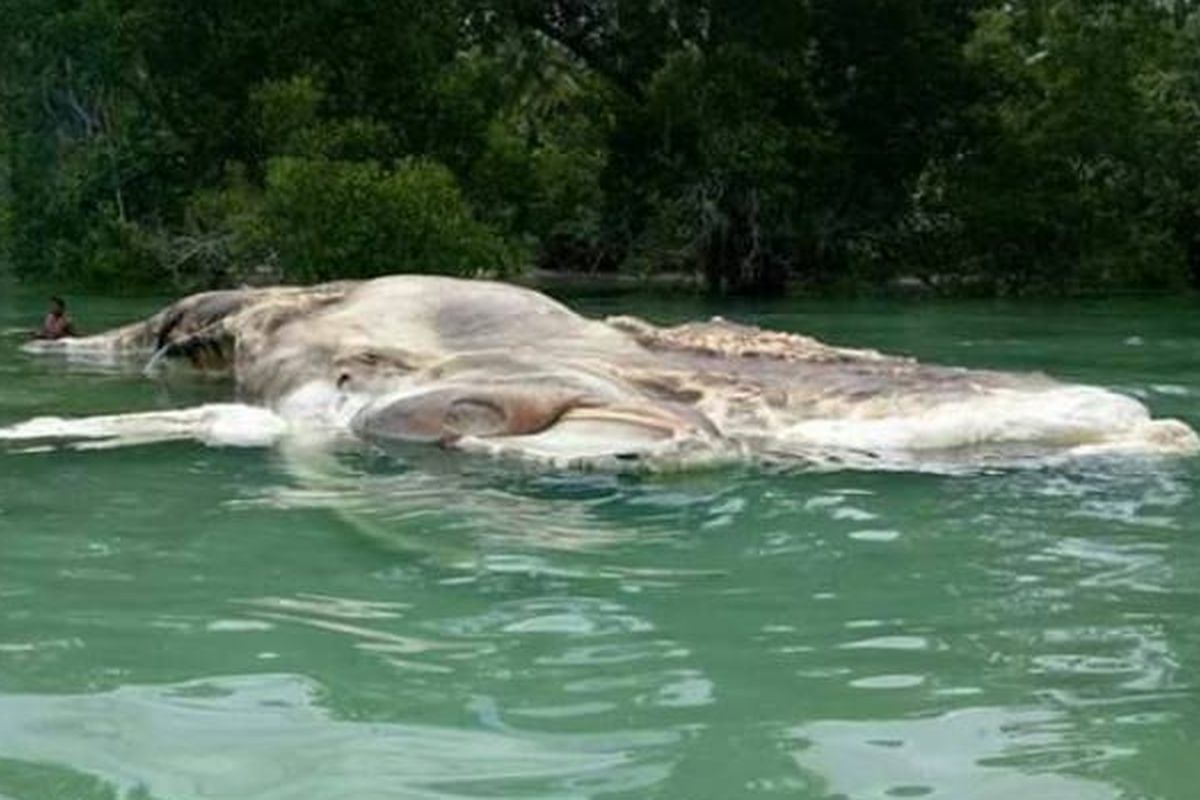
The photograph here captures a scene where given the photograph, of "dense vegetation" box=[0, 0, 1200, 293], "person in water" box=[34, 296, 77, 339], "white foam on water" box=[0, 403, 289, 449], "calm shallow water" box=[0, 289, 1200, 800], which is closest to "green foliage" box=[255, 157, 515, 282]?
"dense vegetation" box=[0, 0, 1200, 293]

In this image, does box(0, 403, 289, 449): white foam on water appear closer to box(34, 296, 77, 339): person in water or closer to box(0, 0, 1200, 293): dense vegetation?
box(34, 296, 77, 339): person in water

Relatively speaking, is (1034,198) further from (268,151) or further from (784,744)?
(784,744)

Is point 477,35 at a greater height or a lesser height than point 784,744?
greater

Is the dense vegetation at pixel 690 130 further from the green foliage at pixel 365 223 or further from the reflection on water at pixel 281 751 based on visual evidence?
the reflection on water at pixel 281 751

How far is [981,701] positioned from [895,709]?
272mm

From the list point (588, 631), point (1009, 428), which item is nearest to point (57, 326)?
point (1009, 428)

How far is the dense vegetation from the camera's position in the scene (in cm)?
2820

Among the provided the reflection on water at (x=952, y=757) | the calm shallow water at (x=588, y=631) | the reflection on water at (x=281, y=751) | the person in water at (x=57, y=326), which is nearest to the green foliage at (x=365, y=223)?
the person in water at (x=57, y=326)

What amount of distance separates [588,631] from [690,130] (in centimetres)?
2558

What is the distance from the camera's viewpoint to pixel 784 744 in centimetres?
473

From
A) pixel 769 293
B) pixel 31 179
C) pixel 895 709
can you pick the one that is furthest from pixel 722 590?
pixel 31 179

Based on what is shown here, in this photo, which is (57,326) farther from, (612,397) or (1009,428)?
(1009,428)

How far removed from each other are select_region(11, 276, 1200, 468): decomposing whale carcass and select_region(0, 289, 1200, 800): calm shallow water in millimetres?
441

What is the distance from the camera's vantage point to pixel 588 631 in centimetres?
593
